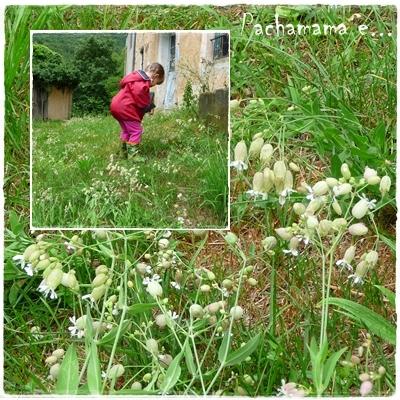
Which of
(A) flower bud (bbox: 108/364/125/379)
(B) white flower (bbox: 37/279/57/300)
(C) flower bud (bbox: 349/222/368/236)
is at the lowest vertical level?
(A) flower bud (bbox: 108/364/125/379)

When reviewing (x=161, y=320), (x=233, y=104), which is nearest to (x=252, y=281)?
(x=161, y=320)

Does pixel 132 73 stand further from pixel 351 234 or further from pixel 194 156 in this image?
pixel 351 234

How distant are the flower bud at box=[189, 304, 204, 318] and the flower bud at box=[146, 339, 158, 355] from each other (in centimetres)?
6

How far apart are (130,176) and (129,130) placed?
0.07 metres

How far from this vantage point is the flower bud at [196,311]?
1.20 meters

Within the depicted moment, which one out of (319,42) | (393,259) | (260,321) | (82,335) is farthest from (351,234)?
(82,335)

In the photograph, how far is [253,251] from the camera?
1.27 metres

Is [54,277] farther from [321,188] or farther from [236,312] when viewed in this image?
[321,188]

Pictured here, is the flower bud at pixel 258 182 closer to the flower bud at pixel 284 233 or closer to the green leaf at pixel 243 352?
the flower bud at pixel 284 233

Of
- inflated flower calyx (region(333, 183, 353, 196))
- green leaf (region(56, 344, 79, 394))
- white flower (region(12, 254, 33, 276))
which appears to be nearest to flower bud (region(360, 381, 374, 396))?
inflated flower calyx (region(333, 183, 353, 196))

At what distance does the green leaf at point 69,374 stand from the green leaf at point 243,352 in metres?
0.21

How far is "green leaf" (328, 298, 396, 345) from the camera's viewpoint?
1171 mm

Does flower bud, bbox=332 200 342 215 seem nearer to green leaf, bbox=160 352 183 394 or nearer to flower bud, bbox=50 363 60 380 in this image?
green leaf, bbox=160 352 183 394

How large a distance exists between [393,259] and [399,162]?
0.48 feet
